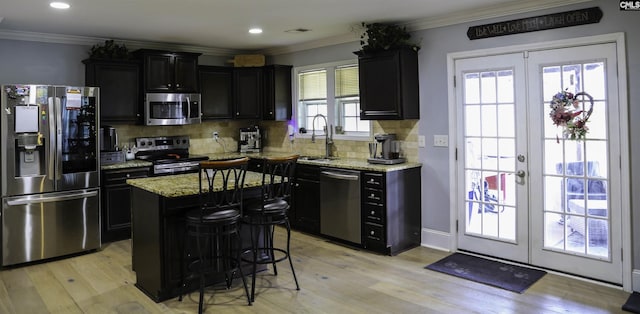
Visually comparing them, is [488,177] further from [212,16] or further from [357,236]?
[212,16]

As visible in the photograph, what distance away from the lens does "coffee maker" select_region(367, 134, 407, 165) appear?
198 inches

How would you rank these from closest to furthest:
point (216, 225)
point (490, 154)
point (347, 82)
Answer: point (216, 225), point (490, 154), point (347, 82)

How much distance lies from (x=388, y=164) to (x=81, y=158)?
3.33m

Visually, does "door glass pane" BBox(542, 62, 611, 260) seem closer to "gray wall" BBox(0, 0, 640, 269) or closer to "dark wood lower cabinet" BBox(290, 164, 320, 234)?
"gray wall" BBox(0, 0, 640, 269)

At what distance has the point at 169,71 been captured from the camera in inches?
233

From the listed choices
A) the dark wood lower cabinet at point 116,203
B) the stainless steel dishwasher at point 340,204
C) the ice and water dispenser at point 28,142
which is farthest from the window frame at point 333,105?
the ice and water dispenser at point 28,142

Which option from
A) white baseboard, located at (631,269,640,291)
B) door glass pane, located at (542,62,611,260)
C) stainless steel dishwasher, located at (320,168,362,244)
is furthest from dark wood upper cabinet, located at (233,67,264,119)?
white baseboard, located at (631,269,640,291)

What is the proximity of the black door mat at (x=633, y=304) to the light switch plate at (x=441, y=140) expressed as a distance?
2.05 metres

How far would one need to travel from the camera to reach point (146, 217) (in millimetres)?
3609

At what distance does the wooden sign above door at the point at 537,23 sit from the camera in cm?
374

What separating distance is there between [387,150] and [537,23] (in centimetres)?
194

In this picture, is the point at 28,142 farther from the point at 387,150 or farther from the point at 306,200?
the point at 387,150

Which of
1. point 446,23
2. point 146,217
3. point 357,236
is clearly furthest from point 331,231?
point 446,23

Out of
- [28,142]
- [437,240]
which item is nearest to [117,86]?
[28,142]
